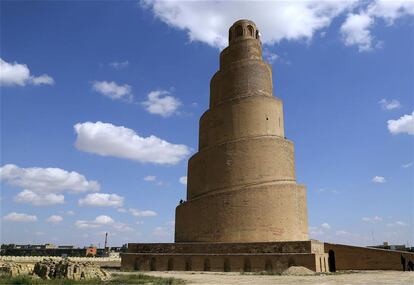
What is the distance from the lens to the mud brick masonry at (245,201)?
20188 millimetres

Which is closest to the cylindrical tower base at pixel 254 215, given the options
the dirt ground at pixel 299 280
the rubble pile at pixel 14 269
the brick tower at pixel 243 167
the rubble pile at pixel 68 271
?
the brick tower at pixel 243 167

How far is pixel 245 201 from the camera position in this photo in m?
22.0

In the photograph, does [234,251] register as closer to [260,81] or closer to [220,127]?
[220,127]

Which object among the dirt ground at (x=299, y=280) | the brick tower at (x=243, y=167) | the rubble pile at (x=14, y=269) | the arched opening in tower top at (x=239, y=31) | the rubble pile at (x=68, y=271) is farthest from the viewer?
the arched opening in tower top at (x=239, y=31)

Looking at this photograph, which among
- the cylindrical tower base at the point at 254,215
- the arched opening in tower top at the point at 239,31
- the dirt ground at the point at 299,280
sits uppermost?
the arched opening in tower top at the point at 239,31

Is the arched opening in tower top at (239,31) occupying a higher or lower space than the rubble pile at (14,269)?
higher

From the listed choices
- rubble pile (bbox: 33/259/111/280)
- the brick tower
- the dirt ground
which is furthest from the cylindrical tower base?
rubble pile (bbox: 33/259/111/280)

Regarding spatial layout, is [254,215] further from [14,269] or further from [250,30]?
[250,30]

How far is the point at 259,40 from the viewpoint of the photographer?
92.3 ft

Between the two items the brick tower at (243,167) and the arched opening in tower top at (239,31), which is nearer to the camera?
the brick tower at (243,167)

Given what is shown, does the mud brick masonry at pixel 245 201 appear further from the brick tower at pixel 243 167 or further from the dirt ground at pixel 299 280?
the dirt ground at pixel 299 280

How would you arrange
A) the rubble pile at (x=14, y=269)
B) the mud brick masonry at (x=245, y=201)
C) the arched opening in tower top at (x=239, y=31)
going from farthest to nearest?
the arched opening in tower top at (x=239, y=31) < the mud brick masonry at (x=245, y=201) < the rubble pile at (x=14, y=269)

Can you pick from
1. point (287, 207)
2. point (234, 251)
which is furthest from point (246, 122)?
point (234, 251)

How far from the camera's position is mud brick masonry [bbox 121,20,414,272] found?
66.2 ft
